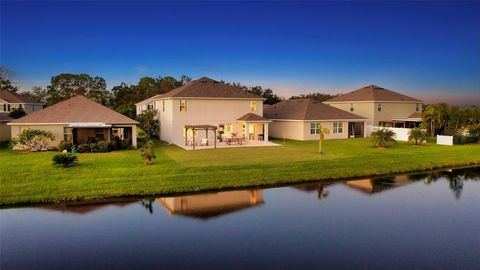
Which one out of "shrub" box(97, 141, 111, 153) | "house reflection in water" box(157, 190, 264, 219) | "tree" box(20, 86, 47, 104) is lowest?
"house reflection in water" box(157, 190, 264, 219)

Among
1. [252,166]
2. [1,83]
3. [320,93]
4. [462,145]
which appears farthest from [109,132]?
[320,93]

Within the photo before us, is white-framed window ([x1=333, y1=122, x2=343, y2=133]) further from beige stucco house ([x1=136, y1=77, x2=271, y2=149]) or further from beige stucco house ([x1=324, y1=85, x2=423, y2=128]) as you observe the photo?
beige stucco house ([x1=136, y1=77, x2=271, y2=149])

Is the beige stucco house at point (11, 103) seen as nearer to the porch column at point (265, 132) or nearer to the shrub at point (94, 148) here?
the shrub at point (94, 148)

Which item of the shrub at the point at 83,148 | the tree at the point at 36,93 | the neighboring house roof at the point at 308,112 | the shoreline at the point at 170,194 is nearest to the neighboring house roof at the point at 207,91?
the neighboring house roof at the point at 308,112

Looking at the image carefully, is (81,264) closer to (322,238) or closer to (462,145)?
(322,238)

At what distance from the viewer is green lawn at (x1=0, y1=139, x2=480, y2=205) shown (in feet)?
55.2

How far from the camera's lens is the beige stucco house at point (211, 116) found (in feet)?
106

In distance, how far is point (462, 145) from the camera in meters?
33.9

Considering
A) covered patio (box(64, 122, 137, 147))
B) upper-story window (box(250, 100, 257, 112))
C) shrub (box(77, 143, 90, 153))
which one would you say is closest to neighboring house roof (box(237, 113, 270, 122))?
upper-story window (box(250, 100, 257, 112))

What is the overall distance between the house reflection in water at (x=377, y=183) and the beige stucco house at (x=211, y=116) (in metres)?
13.3

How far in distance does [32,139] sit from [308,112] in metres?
25.7

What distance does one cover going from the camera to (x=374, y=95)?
45719mm

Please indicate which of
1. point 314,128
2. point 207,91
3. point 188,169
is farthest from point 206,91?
point 188,169

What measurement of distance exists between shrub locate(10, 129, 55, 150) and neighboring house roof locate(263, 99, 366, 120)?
920 inches
